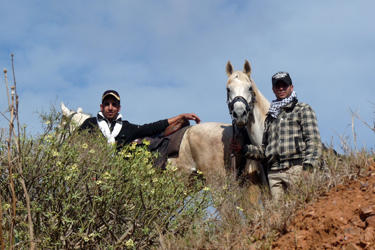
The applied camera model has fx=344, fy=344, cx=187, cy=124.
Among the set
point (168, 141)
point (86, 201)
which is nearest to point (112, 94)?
point (168, 141)

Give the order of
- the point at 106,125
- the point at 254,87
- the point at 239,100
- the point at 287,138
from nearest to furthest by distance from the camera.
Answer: the point at 287,138
the point at 239,100
the point at 254,87
the point at 106,125

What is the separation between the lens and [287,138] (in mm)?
4492

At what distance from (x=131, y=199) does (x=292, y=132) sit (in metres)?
2.28

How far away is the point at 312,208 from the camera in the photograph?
128 inches

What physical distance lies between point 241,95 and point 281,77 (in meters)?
0.76

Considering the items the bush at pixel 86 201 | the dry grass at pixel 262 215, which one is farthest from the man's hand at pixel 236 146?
the bush at pixel 86 201

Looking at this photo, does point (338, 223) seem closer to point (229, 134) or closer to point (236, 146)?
point (236, 146)

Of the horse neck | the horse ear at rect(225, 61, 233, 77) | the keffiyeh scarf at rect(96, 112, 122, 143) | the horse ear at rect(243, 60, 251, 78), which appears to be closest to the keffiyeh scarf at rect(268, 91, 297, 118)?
the horse neck

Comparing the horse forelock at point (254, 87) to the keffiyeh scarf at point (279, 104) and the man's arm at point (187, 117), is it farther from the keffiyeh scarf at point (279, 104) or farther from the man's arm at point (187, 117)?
the man's arm at point (187, 117)

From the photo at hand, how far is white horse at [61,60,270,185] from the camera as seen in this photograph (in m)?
5.27

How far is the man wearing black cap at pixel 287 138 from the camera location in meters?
4.30

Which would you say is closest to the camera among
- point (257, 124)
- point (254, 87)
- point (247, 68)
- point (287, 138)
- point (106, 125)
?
point (287, 138)

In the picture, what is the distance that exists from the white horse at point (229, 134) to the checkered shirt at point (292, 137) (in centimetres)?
59

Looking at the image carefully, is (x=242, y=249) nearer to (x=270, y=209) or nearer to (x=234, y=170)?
(x=270, y=209)
